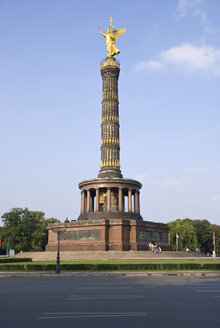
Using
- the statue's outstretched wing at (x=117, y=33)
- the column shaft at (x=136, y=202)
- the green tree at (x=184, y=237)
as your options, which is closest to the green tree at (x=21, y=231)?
the column shaft at (x=136, y=202)

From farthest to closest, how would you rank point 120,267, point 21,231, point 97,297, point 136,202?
point 21,231, point 136,202, point 120,267, point 97,297

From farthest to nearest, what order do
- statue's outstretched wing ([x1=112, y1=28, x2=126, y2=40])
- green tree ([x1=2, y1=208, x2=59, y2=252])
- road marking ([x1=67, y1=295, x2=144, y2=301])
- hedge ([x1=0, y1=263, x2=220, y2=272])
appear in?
green tree ([x1=2, y1=208, x2=59, y2=252]) < statue's outstretched wing ([x1=112, y1=28, x2=126, y2=40]) < hedge ([x1=0, y1=263, x2=220, y2=272]) < road marking ([x1=67, y1=295, x2=144, y2=301])

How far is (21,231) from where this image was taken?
75.4 metres

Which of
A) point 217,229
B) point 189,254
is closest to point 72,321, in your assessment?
point 189,254

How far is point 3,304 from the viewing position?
11.6 metres

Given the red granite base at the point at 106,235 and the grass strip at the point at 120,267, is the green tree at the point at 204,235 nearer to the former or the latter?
the red granite base at the point at 106,235

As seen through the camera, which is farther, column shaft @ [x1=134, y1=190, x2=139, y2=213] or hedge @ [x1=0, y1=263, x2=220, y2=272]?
column shaft @ [x1=134, y1=190, x2=139, y2=213]

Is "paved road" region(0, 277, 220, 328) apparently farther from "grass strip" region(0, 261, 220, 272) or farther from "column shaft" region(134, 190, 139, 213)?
"column shaft" region(134, 190, 139, 213)

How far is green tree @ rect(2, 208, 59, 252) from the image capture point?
7406 cm

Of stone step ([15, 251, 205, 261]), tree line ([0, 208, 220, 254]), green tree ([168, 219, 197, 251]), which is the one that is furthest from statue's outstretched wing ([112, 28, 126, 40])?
green tree ([168, 219, 197, 251])

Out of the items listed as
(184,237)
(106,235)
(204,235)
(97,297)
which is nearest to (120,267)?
(97,297)

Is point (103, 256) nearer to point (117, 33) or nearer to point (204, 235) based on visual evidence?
point (117, 33)

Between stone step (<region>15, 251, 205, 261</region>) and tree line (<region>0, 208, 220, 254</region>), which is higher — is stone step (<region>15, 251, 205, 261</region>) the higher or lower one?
the lower one

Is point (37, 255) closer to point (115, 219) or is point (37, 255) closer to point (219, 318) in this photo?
point (115, 219)
